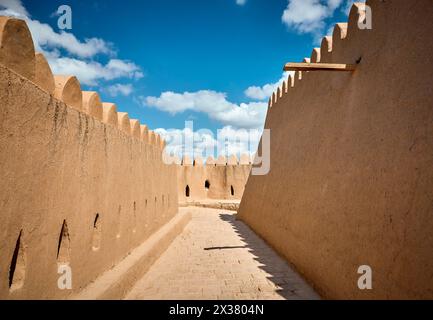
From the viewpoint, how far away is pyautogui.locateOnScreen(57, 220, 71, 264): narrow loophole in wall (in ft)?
10.4

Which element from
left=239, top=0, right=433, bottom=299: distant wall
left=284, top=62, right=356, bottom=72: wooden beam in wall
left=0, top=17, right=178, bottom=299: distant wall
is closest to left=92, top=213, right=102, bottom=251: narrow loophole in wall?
left=0, top=17, right=178, bottom=299: distant wall

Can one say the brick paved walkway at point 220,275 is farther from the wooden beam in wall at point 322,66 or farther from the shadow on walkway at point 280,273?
the wooden beam in wall at point 322,66

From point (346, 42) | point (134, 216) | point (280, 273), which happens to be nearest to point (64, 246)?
point (134, 216)

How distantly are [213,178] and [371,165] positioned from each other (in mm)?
21913

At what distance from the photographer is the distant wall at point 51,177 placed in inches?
90.5

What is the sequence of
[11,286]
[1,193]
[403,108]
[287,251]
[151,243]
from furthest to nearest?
[151,243]
[287,251]
[403,108]
[11,286]
[1,193]

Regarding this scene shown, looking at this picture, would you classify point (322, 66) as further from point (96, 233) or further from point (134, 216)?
point (134, 216)

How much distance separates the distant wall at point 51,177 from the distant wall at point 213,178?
19337 mm

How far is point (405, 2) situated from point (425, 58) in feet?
3.13

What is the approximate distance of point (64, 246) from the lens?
319 cm

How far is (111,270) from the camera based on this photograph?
14.3 feet

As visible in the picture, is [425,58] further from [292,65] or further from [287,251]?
[287,251]
